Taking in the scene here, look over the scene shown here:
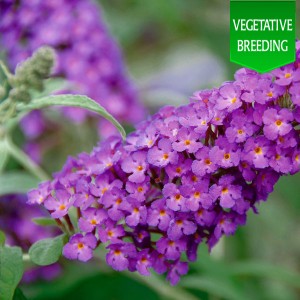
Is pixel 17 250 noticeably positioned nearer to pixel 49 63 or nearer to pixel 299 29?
pixel 49 63

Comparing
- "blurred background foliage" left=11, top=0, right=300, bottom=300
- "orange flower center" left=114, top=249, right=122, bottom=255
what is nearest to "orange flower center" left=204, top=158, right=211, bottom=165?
"orange flower center" left=114, top=249, right=122, bottom=255

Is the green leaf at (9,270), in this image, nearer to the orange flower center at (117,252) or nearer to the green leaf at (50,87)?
the orange flower center at (117,252)

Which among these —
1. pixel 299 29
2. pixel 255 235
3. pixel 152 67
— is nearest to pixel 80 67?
pixel 255 235

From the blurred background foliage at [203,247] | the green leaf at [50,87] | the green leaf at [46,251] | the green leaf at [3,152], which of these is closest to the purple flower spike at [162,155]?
the green leaf at [46,251]

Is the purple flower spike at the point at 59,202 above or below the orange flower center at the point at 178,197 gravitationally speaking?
below

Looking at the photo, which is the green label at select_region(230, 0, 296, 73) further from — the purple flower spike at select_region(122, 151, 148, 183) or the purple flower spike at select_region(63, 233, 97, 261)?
the purple flower spike at select_region(63, 233, 97, 261)

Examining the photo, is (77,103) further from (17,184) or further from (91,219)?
(17,184)

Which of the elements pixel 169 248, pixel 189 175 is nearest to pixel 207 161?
pixel 189 175
